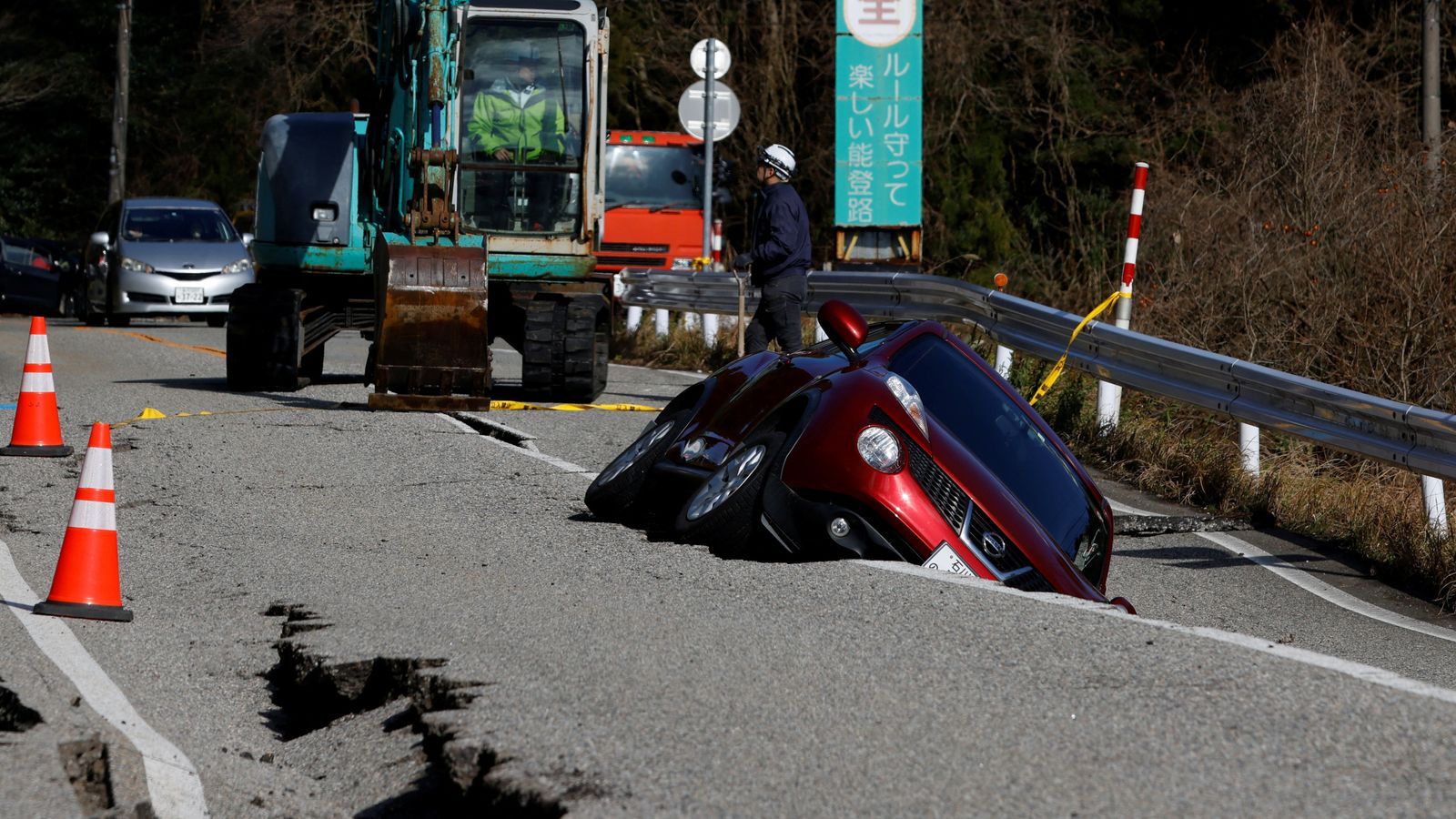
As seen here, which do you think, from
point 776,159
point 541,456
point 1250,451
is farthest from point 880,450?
point 776,159

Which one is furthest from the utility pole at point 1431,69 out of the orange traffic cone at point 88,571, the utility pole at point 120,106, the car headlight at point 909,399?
the utility pole at point 120,106

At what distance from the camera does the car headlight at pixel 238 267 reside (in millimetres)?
26031

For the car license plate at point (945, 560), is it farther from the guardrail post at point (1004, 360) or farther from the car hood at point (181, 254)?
the car hood at point (181, 254)

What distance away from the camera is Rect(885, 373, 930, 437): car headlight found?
22.4 ft

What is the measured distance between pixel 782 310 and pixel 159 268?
1450 centimetres

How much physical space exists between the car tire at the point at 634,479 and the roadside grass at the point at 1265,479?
3593mm

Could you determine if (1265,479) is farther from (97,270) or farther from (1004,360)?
(97,270)

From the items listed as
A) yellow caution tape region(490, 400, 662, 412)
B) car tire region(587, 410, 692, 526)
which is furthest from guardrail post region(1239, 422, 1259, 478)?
yellow caution tape region(490, 400, 662, 412)

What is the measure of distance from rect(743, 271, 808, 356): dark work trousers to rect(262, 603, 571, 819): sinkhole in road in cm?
744

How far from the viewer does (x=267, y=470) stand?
10.1 m

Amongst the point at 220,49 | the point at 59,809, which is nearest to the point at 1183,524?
the point at 59,809

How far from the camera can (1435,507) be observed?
9227 millimetres

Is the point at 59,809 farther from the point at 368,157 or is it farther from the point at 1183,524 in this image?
the point at 368,157

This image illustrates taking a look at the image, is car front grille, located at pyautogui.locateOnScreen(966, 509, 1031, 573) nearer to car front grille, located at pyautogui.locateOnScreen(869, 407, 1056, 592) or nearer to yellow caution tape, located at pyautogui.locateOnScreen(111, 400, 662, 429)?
car front grille, located at pyautogui.locateOnScreen(869, 407, 1056, 592)
